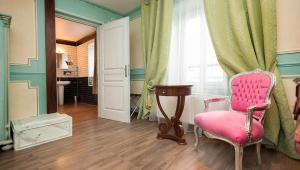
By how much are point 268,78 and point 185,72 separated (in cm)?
126

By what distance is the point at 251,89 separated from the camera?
66.8 inches

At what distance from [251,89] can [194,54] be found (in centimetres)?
110

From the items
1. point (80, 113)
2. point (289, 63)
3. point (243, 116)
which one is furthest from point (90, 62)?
point (289, 63)

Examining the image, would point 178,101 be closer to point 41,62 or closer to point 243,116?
point 243,116

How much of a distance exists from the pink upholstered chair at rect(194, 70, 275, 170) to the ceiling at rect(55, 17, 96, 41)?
166 inches

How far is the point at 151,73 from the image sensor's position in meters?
3.07

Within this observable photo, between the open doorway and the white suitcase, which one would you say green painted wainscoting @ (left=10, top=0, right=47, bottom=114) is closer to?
the white suitcase

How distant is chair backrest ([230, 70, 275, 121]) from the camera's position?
5.08 ft

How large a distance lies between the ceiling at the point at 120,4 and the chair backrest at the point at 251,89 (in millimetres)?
2653

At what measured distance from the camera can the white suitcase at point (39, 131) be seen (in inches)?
75.0

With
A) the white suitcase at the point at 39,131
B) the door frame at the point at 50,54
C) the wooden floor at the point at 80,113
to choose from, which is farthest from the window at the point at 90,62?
the white suitcase at the point at 39,131

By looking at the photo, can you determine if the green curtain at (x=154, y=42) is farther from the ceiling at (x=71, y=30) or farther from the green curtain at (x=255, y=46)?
the ceiling at (x=71, y=30)

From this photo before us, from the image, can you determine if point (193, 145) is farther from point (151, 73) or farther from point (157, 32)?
point (157, 32)

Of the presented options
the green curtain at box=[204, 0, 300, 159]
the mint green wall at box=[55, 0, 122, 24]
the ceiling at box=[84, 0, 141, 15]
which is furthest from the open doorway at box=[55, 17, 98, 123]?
the green curtain at box=[204, 0, 300, 159]
